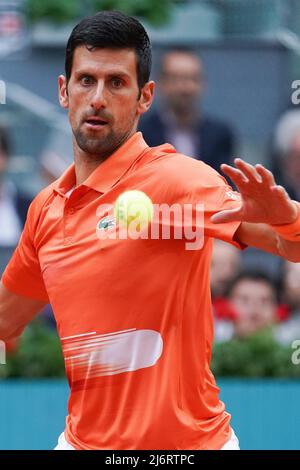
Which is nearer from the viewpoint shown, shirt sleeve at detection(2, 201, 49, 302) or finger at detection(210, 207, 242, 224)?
finger at detection(210, 207, 242, 224)

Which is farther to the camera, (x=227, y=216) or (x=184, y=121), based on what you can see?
(x=184, y=121)

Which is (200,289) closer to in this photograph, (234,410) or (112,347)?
(112,347)

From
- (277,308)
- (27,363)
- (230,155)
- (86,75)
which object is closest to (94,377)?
(86,75)

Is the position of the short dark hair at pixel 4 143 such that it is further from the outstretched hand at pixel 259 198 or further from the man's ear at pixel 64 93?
the outstretched hand at pixel 259 198

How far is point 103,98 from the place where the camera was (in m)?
3.95

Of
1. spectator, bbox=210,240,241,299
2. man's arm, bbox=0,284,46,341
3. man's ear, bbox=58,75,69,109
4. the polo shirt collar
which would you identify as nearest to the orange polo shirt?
the polo shirt collar

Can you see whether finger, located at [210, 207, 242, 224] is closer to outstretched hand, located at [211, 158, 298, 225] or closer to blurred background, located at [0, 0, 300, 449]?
outstretched hand, located at [211, 158, 298, 225]

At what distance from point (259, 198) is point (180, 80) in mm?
6305

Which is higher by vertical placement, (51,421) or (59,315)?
(59,315)

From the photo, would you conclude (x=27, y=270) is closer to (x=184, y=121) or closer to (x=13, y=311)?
(x=13, y=311)

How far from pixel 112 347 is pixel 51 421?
3500 millimetres

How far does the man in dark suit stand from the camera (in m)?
9.42

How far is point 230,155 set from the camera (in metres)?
9.58

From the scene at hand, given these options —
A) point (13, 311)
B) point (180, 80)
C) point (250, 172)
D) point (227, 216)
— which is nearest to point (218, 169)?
point (180, 80)
